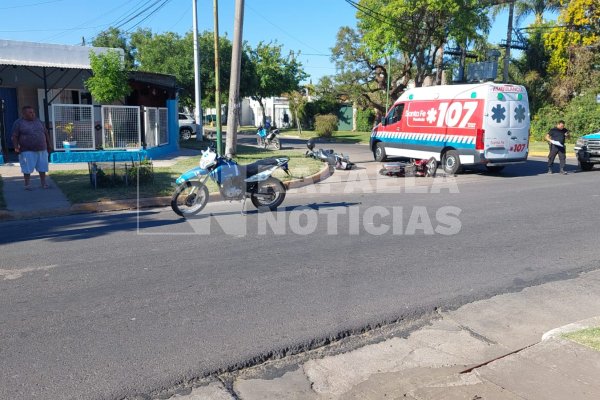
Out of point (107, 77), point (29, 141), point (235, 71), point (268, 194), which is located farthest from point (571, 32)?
point (29, 141)

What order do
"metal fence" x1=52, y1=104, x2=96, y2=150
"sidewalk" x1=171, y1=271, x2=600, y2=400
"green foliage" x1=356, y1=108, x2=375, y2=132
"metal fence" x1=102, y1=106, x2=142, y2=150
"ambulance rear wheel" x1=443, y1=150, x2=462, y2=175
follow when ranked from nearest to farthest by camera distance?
"sidewalk" x1=171, y1=271, x2=600, y2=400 → "ambulance rear wheel" x1=443, y1=150, x2=462, y2=175 → "metal fence" x1=52, y1=104, x2=96, y2=150 → "metal fence" x1=102, y1=106, x2=142, y2=150 → "green foliage" x1=356, y1=108, x2=375, y2=132

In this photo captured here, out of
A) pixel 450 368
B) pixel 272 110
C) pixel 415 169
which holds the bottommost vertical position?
pixel 450 368

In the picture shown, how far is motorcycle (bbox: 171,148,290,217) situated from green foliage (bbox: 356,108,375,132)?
33896 mm

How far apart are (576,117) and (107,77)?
79.9 ft

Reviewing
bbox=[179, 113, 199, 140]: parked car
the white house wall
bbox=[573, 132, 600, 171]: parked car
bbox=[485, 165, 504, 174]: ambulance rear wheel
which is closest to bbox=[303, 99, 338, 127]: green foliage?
the white house wall

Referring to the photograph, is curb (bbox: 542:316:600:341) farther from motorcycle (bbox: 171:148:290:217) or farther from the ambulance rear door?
the ambulance rear door

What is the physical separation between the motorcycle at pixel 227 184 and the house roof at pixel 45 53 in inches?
427

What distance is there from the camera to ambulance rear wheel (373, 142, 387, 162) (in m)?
18.5

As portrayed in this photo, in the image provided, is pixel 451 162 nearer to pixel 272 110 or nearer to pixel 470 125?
pixel 470 125

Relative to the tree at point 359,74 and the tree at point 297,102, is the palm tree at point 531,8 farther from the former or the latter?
the tree at point 297,102

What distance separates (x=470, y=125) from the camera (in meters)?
14.6

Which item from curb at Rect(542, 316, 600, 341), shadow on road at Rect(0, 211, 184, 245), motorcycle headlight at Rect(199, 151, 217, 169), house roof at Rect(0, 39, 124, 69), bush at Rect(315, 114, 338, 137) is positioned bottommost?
curb at Rect(542, 316, 600, 341)

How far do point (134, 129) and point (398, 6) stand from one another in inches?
723

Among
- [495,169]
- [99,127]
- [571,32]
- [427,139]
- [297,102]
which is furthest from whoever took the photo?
[297,102]
